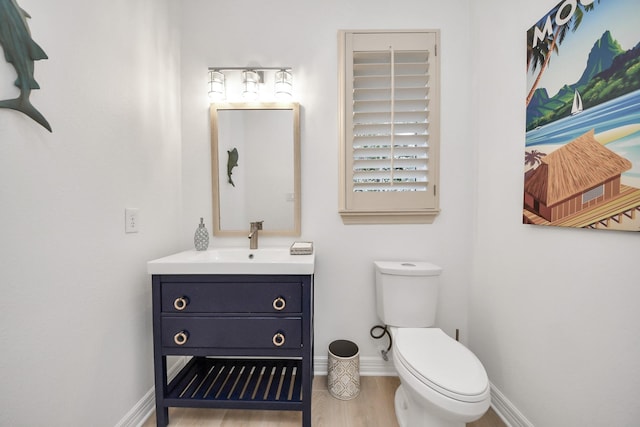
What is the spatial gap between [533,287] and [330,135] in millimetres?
1377

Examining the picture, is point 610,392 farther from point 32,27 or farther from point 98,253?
point 32,27

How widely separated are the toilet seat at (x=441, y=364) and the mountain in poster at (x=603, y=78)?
43.7 inches

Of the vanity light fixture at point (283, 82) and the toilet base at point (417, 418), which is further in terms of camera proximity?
the vanity light fixture at point (283, 82)

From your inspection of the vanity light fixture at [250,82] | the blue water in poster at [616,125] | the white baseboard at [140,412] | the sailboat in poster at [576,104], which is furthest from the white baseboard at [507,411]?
the vanity light fixture at [250,82]

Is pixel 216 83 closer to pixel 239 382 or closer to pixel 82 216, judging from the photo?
pixel 82 216

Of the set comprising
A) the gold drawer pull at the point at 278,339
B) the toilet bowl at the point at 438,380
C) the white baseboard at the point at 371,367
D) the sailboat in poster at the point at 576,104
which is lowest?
the white baseboard at the point at 371,367

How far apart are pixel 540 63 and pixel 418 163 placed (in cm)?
71

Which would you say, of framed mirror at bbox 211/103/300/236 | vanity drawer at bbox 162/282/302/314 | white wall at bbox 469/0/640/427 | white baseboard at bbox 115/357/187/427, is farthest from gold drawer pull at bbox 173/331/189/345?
white wall at bbox 469/0/640/427

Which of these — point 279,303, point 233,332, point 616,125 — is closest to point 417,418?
point 279,303

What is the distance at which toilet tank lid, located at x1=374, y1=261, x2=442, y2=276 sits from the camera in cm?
146

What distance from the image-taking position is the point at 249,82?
62.4 inches

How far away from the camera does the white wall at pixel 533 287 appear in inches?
33.7

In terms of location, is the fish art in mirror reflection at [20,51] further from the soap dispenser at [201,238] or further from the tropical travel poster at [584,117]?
the tropical travel poster at [584,117]

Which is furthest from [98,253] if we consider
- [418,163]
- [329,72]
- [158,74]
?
[418,163]
